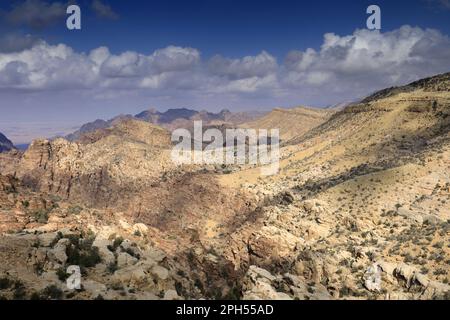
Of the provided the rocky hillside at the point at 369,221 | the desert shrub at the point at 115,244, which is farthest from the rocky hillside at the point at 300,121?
the desert shrub at the point at 115,244

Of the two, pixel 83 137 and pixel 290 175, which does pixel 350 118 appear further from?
pixel 83 137

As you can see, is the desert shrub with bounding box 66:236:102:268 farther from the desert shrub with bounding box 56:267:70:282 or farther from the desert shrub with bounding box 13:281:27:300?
the desert shrub with bounding box 13:281:27:300

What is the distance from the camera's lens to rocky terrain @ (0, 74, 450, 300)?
17969mm

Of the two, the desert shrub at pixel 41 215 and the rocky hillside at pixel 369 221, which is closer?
the rocky hillside at pixel 369 221

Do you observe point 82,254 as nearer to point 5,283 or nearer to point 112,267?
point 112,267

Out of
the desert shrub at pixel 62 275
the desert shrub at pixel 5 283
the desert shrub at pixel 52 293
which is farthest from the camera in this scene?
the desert shrub at pixel 62 275

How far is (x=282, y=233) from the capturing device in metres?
29.3

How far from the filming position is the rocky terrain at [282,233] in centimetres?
1797

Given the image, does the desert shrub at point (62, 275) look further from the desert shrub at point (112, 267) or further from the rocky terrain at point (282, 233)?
the desert shrub at point (112, 267)

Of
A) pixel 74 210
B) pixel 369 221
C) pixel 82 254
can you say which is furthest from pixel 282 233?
pixel 82 254

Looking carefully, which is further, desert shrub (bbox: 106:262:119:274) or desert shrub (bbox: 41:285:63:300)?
desert shrub (bbox: 106:262:119:274)

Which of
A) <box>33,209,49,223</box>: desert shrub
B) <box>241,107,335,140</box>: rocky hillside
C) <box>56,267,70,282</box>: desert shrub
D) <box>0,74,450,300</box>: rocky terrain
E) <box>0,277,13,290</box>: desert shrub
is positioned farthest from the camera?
<box>241,107,335,140</box>: rocky hillside

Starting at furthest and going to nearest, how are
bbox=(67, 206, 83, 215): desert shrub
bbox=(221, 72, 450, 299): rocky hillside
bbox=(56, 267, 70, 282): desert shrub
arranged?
1. bbox=(67, 206, 83, 215): desert shrub
2. bbox=(221, 72, 450, 299): rocky hillside
3. bbox=(56, 267, 70, 282): desert shrub

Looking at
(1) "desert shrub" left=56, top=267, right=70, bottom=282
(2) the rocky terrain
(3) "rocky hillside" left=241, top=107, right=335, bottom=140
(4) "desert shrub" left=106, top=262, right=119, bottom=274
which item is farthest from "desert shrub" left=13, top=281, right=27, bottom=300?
(3) "rocky hillside" left=241, top=107, right=335, bottom=140
